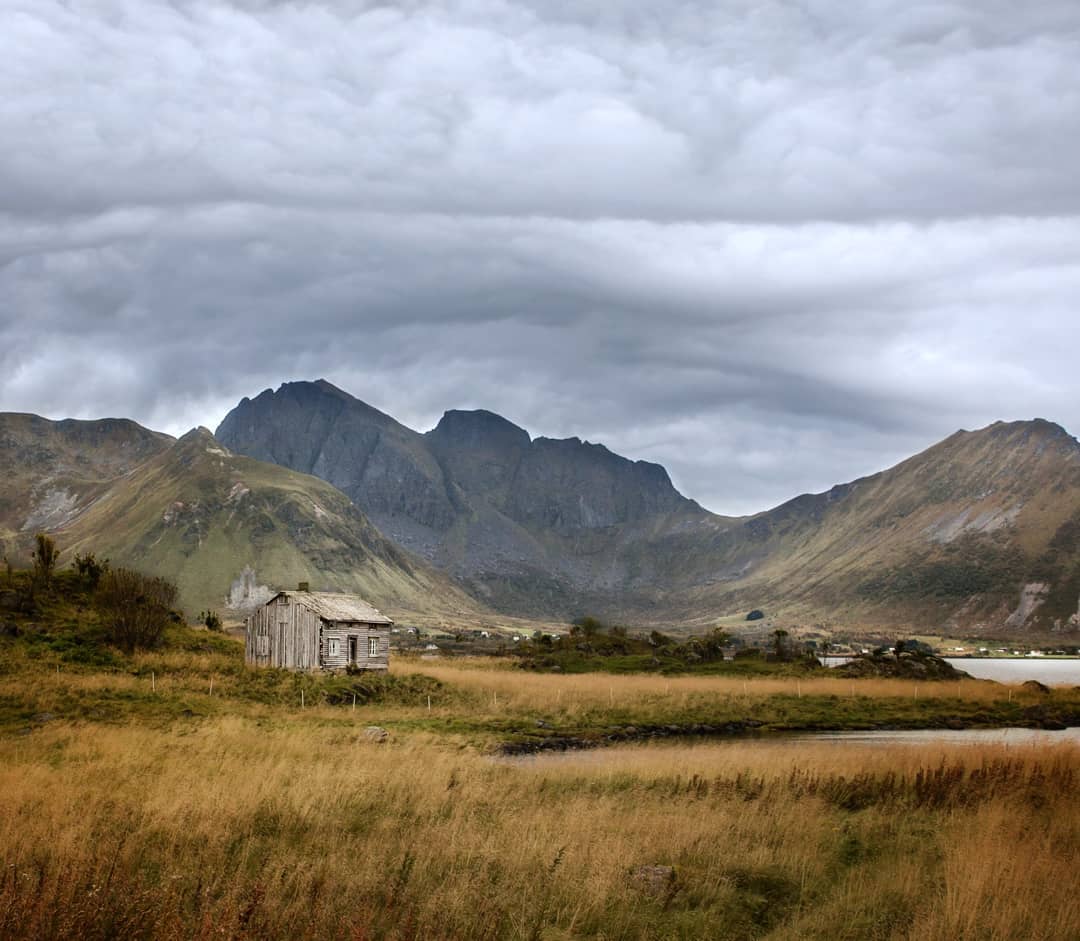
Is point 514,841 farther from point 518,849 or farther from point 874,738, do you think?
point 874,738

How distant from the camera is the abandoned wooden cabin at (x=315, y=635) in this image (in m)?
57.5

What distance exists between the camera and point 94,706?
106 ft

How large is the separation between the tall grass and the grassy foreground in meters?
0.04

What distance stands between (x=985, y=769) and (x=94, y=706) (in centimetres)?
2725

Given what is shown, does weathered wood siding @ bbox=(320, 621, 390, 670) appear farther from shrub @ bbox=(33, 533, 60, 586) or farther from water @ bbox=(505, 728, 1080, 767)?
water @ bbox=(505, 728, 1080, 767)

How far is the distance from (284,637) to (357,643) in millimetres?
4434

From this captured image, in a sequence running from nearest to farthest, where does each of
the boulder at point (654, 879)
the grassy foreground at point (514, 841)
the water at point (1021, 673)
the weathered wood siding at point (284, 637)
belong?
the grassy foreground at point (514, 841)
the boulder at point (654, 879)
the weathered wood siding at point (284, 637)
the water at point (1021, 673)

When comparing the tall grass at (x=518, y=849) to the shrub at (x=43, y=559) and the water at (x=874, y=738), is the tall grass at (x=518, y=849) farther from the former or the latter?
the shrub at (x=43, y=559)

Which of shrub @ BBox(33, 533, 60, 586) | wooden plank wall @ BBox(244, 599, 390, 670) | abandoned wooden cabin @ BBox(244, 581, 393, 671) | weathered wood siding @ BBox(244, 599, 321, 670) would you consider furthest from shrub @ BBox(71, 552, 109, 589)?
weathered wood siding @ BBox(244, 599, 321, 670)

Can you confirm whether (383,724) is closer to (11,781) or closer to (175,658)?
(175,658)

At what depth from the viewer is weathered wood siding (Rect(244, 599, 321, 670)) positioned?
5759cm

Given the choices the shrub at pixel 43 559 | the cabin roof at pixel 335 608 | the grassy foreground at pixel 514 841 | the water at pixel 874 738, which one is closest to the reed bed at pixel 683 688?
the cabin roof at pixel 335 608

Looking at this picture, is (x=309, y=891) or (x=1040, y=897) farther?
(x=1040, y=897)

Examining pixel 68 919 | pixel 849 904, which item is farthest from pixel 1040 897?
pixel 68 919
